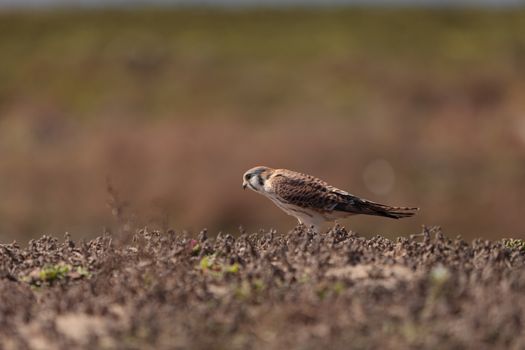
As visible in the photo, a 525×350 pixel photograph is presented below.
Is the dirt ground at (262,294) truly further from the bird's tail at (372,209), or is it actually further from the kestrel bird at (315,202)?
the kestrel bird at (315,202)

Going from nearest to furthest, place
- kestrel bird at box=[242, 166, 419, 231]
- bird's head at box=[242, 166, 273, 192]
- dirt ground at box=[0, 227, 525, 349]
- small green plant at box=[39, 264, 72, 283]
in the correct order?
dirt ground at box=[0, 227, 525, 349], small green plant at box=[39, 264, 72, 283], kestrel bird at box=[242, 166, 419, 231], bird's head at box=[242, 166, 273, 192]

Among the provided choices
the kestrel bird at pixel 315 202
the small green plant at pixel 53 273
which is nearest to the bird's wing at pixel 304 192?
the kestrel bird at pixel 315 202

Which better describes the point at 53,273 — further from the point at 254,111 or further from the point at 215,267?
the point at 254,111

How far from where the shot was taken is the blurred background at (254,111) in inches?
1102

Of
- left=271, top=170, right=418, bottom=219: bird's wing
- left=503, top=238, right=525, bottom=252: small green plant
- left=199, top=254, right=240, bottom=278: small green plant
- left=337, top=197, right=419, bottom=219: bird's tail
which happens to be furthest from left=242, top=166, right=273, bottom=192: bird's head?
left=199, top=254, right=240, bottom=278: small green plant

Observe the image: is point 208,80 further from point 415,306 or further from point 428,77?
point 415,306

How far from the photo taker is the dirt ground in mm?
6387

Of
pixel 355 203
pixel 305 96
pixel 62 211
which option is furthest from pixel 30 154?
pixel 355 203

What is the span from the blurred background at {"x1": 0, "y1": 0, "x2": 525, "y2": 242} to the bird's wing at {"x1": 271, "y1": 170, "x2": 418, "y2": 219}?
421 centimetres

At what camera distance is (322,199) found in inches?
450

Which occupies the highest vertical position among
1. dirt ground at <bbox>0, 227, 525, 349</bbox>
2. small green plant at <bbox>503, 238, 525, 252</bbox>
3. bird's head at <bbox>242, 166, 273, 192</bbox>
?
bird's head at <bbox>242, 166, 273, 192</bbox>

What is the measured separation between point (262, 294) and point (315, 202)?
430 centimetres

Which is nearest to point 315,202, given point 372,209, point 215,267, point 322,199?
point 322,199

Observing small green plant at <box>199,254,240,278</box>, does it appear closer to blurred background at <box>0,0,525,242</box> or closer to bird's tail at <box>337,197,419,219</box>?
bird's tail at <box>337,197,419,219</box>
